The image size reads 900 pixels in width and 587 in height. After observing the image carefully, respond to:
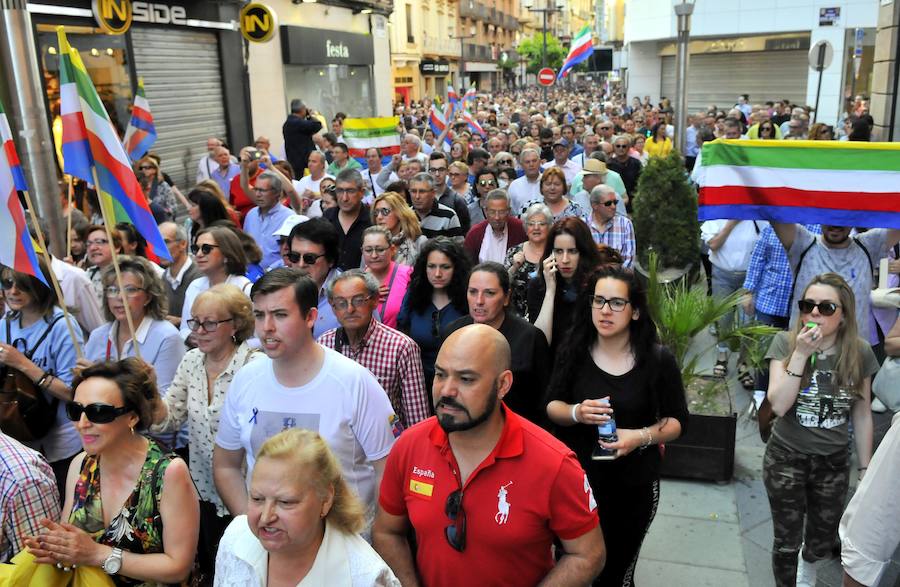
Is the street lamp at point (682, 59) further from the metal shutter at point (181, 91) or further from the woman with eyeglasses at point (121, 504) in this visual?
the woman with eyeglasses at point (121, 504)

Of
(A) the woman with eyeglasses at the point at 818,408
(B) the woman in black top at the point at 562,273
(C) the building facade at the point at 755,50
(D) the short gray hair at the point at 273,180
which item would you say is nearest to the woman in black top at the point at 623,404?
(A) the woman with eyeglasses at the point at 818,408

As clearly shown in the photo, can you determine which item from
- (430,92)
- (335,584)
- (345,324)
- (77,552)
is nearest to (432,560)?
(335,584)

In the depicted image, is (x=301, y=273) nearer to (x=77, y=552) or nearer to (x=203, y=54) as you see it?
(x=77, y=552)

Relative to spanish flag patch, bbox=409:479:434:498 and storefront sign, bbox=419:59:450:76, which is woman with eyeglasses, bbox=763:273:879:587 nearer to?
spanish flag patch, bbox=409:479:434:498

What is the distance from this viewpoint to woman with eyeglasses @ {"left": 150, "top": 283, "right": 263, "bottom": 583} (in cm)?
398

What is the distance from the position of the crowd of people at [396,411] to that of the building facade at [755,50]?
2526 centimetres

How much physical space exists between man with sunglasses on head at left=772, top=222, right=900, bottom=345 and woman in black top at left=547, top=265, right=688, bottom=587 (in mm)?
2097

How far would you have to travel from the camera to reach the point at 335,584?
2.50 meters

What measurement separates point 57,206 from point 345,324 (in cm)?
417

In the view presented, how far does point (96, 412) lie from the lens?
3.08 m

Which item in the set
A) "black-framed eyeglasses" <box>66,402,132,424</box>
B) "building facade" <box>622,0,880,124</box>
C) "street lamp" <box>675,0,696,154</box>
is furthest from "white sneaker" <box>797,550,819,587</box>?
"building facade" <box>622,0,880,124</box>

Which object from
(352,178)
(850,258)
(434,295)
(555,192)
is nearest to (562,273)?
(434,295)

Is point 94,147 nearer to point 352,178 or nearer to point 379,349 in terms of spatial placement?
point 379,349

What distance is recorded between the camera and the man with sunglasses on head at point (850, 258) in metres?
5.38
